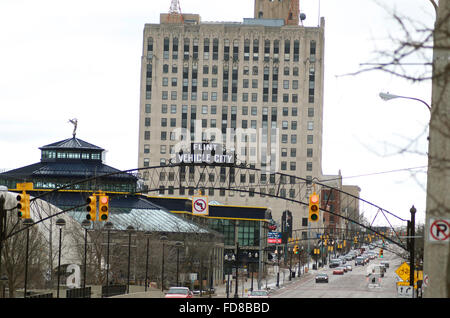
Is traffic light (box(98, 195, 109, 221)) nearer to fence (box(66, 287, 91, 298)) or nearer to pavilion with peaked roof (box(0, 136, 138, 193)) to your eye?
fence (box(66, 287, 91, 298))

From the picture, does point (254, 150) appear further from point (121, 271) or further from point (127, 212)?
point (121, 271)

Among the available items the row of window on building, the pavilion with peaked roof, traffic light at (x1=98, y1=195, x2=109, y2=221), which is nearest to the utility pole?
traffic light at (x1=98, y1=195, x2=109, y2=221)

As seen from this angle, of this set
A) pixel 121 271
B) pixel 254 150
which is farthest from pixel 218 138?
pixel 121 271

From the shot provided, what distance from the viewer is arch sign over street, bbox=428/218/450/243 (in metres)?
10.2

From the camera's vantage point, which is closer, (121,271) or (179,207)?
(121,271)

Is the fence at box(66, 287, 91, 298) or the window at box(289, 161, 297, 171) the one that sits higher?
the window at box(289, 161, 297, 171)

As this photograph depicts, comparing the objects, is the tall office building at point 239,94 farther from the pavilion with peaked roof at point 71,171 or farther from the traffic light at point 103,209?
the traffic light at point 103,209

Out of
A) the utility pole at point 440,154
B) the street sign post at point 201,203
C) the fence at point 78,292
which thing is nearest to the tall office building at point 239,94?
the street sign post at point 201,203

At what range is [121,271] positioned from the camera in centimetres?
8756

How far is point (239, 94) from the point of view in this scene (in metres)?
190

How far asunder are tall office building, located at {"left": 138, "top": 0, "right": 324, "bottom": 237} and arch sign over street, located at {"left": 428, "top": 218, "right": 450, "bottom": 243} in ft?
583

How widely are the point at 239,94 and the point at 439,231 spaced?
591ft

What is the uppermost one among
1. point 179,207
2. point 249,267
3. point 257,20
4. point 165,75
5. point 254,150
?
point 257,20
